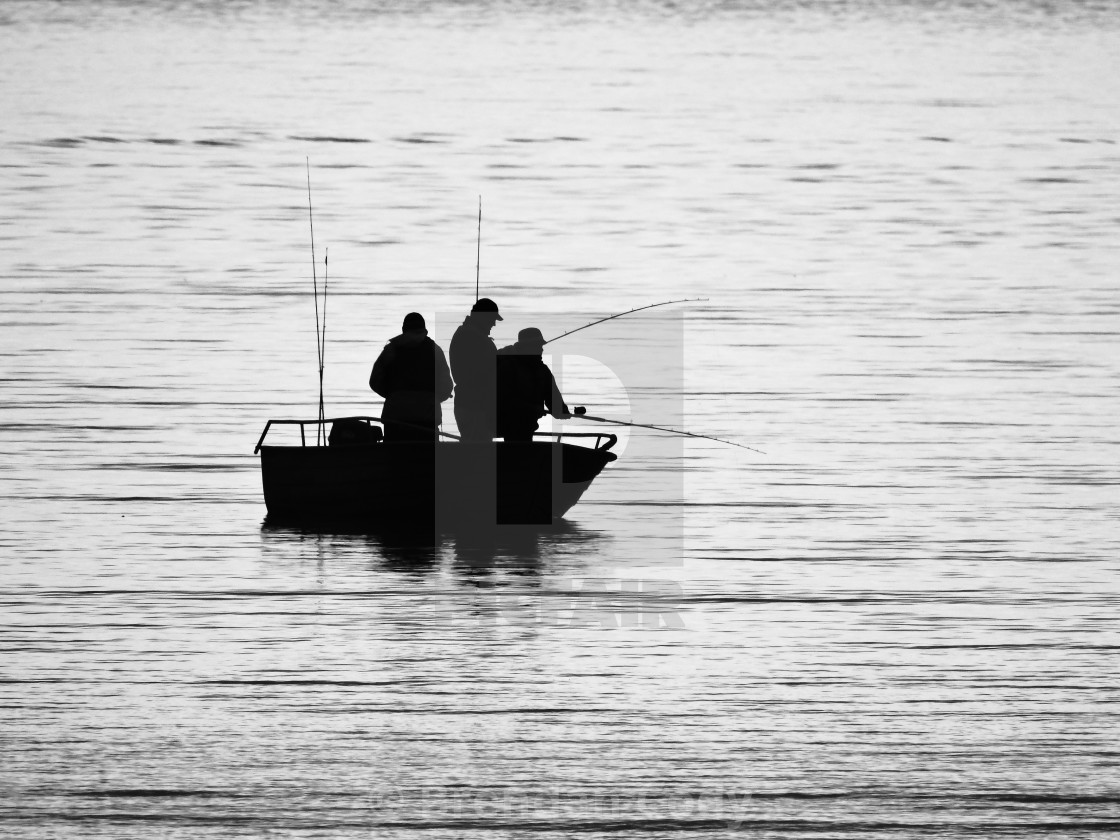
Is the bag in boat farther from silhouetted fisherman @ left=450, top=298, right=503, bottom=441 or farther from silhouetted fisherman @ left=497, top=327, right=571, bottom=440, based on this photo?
silhouetted fisherman @ left=497, top=327, right=571, bottom=440

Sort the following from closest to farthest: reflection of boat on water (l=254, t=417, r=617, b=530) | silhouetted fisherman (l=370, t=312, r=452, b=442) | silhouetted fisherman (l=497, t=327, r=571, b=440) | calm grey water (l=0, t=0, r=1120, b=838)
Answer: calm grey water (l=0, t=0, r=1120, b=838) < reflection of boat on water (l=254, t=417, r=617, b=530) < silhouetted fisherman (l=370, t=312, r=452, b=442) < silhouetted fisherman (l=497, t=327, r=571, b=440)

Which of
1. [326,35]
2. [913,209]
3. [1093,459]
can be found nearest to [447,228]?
[913,209]

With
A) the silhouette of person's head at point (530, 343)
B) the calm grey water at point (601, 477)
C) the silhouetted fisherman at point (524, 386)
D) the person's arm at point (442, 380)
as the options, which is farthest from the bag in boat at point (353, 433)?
the silhouette of person's head at point (530, 343)

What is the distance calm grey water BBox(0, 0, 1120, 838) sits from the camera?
6.63 meters

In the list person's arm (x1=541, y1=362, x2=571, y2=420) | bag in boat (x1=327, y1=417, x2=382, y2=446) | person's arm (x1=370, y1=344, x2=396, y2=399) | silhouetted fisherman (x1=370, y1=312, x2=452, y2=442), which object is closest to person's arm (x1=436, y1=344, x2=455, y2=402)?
silhouetted fisherman (x1=370, y1=312, x2=452, y2=442)

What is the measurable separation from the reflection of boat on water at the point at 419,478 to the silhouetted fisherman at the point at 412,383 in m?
0.14

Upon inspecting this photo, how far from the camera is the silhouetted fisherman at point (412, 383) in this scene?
10.5 metres

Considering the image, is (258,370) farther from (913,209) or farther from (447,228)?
(913,209)

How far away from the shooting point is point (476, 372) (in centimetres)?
1067

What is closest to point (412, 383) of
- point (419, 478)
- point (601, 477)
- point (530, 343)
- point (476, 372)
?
point (476, 372)

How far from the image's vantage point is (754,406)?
48.9 feet

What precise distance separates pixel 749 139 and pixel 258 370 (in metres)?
15.8

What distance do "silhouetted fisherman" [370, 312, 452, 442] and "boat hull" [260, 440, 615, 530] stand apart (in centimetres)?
17

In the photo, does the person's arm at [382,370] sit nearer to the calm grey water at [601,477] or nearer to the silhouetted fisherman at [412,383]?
the silhouetted fisherman at [412,383]
